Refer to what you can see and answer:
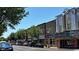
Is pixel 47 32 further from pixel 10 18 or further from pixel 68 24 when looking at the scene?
pixel 10 18

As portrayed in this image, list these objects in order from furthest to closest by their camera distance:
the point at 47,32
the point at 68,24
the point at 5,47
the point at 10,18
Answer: the point at 10,18
the point at 68,24
the point at 47,32
the point at 5,47

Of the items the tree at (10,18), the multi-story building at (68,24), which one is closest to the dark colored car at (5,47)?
the tree at (10,18)

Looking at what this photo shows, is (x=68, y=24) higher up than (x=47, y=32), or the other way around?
(x=68, y=24)

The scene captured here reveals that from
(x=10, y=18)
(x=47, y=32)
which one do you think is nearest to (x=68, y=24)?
(x=47, y=32)

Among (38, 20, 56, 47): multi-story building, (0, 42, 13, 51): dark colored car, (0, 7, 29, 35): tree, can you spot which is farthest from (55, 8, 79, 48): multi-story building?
(0, 42, 13, 51): dark colored car

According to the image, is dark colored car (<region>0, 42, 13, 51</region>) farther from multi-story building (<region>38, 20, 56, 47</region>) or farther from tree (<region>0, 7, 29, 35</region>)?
tree (<region>0, 7, 29, 35</region>)

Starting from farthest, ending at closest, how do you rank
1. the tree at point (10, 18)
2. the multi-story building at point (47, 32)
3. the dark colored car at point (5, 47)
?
the tree at point (10, 18)
the multi-story building at point (47, 32)
the dark colored car at point (5, 47)

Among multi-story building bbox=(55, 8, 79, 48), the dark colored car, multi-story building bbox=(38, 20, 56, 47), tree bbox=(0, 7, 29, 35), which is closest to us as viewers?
the dark colored car

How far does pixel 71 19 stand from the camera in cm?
1277

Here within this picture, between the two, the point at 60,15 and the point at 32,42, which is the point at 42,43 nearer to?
the point at 32,42

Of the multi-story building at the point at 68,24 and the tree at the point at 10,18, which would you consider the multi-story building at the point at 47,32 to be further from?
the tree at the point at 10,18
